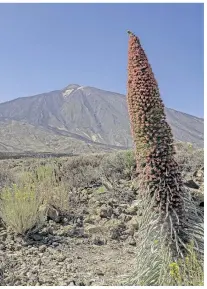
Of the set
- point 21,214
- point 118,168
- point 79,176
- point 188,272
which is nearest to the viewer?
point 188,272

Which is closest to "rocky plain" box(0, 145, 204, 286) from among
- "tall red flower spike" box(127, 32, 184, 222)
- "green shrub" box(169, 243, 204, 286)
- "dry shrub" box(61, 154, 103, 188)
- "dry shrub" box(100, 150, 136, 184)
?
"dry shrub" box(61, 154, 103, 188)

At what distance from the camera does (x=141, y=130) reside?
10.2 ft

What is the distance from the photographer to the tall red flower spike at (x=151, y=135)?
308 centimetres

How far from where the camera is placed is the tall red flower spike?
10.1ft

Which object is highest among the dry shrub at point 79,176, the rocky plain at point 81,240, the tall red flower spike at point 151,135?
the tall red flower spike at point 151,135

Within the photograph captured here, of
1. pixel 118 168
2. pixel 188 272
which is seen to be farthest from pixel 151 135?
pixel 118 168

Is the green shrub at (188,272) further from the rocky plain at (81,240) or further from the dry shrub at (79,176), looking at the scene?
the dry shrub at (79,176)

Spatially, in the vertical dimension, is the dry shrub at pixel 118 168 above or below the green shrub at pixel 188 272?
above

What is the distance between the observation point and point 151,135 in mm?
3111

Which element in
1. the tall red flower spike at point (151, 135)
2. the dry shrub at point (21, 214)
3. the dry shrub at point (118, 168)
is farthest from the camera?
the dry shrub at point (118, 168)

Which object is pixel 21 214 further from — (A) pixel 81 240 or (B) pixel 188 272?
(B) pixel 188 272

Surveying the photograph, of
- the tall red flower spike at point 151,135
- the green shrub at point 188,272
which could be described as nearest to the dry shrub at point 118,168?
the tall red flower spike at point 151,135

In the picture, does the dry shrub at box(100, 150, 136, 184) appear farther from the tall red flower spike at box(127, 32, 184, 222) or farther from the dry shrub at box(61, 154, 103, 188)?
the tall red flower spike at box(127, 32, 184, 222)

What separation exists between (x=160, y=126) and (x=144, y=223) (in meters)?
0.85
